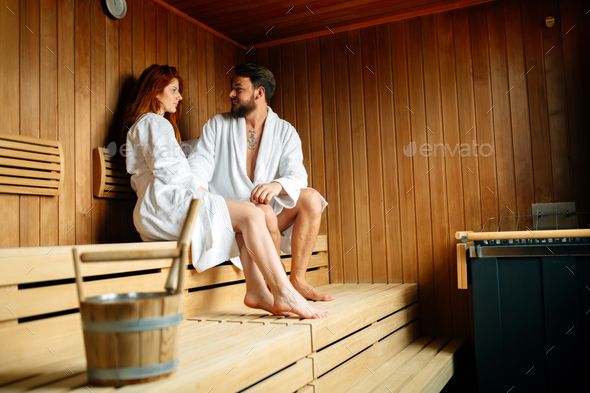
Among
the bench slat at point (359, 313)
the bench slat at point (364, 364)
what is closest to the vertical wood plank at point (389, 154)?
the bench slat at point (359, 313)

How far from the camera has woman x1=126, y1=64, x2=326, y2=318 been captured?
2.07 metres

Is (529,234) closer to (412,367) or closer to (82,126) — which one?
(412,367)

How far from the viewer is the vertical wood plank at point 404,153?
10.8 ft

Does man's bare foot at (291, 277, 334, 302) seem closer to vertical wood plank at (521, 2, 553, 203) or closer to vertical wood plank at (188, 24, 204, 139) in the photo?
vertical wood plank at (188, 24, 204, 139)

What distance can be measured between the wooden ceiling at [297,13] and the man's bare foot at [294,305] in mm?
1781

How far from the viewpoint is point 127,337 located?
114 cm

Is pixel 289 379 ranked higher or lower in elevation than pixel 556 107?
lower

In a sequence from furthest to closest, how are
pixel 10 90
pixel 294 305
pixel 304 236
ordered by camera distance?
1. pixel 304 236
2. pixel 10 90
3. pixel 294 305

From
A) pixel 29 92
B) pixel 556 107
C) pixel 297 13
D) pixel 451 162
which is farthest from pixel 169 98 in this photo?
pixel 556 107

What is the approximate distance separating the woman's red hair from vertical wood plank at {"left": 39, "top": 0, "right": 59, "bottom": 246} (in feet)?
1.11

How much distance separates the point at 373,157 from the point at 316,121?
1.49 feet

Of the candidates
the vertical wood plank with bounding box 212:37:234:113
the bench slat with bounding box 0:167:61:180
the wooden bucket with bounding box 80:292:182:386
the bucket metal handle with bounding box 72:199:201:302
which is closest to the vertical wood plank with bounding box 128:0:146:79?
the vertical wood plank with bounding box 212:37:234:113

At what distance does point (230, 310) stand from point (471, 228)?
5.09ft

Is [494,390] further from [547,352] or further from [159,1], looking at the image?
[159,1]
